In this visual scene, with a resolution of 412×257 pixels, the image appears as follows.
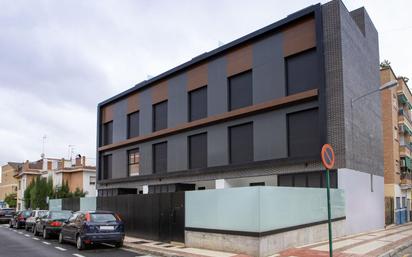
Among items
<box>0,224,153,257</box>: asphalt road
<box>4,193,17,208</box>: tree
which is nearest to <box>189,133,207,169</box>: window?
<box>0,224,153,257</box>: asphalt road

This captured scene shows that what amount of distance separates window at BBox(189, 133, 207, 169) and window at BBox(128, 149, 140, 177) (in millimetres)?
6812

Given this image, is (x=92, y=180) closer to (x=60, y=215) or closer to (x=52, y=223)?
(x=60, y=215)

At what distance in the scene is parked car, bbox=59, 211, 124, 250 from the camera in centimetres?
1599

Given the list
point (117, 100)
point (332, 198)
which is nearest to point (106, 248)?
point (332, 198)

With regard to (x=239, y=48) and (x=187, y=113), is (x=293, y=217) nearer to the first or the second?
(x=239, y=48)

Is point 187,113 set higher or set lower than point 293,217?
higher

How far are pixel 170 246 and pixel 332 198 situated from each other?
Result: 6.91 m

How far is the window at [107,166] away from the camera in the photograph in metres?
37.2

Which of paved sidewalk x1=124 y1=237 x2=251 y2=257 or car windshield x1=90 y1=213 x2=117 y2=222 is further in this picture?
car windshield x1=90 y1=213 x2=117 y2=222

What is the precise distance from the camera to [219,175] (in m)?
25.1

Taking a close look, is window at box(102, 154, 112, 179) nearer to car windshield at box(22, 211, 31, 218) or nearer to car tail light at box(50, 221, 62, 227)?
car windshield at box(22, 211, 31, 218)

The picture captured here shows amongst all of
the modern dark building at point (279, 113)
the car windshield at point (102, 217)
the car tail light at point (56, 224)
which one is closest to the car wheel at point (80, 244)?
the car windshield at point (102, 217)

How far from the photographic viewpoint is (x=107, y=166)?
37.7 meters

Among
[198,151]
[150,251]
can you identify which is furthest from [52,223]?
[198,151]
